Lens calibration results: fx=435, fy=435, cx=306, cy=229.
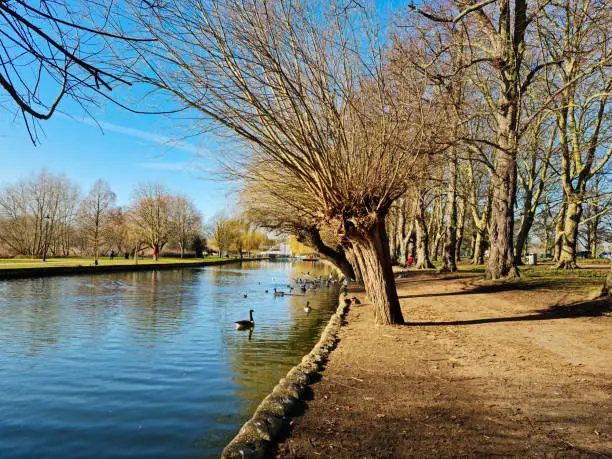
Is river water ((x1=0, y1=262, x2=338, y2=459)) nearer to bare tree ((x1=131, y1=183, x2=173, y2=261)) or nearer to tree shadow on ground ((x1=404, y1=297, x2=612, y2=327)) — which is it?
tree shadow on ground ((x1=404, y1=297, x2=612, y2=327))

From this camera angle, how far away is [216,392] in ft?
23.7

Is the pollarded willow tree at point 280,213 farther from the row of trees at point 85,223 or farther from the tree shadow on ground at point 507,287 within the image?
the row of trees at point 85,223

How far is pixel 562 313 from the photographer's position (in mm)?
10102

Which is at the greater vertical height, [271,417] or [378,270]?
[378,270]

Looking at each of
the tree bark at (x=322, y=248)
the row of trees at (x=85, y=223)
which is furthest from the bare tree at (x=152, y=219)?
the tree bark at (x=322, y=248)

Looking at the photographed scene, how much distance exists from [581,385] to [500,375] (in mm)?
927

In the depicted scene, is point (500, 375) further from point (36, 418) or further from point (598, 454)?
point (36, 418)

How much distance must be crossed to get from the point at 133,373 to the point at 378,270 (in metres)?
5.33

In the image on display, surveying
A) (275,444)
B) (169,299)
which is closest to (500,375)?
(275,444)

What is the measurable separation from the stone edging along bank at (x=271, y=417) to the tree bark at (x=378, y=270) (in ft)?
9.70

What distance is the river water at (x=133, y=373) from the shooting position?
Answer: 552cm

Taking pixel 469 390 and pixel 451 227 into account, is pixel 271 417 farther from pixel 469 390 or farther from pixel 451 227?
pixel 451 227

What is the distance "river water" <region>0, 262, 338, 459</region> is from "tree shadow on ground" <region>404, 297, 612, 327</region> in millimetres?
3689

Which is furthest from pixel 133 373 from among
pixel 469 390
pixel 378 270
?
pixel 469 390
